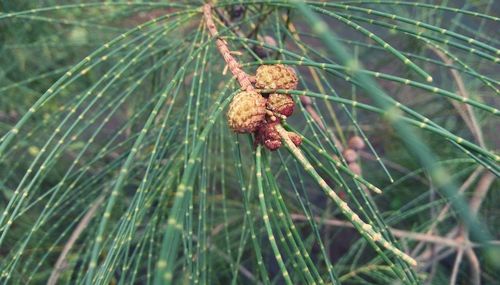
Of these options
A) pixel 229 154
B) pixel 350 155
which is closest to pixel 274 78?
pixel 350 155

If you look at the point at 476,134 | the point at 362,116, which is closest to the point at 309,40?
the point at 362,116

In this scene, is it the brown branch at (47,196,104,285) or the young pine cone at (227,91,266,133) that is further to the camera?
the brown branch at (47,196,104,285)

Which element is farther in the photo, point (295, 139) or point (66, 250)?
point (66, 250)

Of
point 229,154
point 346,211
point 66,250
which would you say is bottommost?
point 229,154

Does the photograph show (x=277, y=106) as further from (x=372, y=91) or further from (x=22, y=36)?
(x=22, y=36)

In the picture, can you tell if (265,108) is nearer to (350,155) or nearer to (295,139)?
(295,139)

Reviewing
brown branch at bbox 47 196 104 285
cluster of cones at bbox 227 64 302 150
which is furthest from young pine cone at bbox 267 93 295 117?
brown branch at bbox 47 196 104 285

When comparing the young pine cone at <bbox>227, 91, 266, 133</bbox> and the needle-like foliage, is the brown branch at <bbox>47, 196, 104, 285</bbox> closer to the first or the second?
the needle-like foliage
